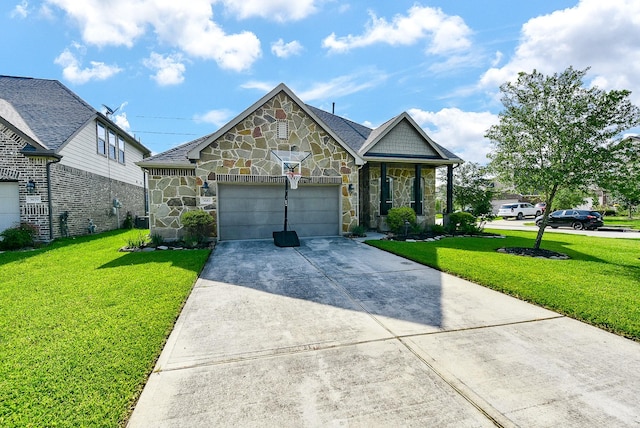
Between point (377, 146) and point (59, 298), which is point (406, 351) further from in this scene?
point (377, 146)

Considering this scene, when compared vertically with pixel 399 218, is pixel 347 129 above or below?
above

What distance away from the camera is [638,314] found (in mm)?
4145

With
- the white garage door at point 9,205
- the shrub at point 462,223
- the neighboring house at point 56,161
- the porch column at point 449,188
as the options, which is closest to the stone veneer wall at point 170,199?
the neighboring house at point 56,161

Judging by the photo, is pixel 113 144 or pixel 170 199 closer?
pixel 170 199

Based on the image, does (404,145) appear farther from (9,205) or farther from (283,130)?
(9,205)

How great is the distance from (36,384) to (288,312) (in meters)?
2.68

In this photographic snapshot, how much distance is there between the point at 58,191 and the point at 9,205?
141cm

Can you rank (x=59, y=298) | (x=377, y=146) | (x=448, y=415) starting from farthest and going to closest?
1. (x=377, y=146)
2. (x=59, y=298)
3. (x=448, y=415)

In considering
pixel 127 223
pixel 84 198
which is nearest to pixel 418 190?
pixel 84 198

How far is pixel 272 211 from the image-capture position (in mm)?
11328

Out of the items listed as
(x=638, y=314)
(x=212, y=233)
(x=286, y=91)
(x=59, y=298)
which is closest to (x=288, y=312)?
(x=59, y=298)

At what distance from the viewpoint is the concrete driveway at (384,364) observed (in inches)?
90.4

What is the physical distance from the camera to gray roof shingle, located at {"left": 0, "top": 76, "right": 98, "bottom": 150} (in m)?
11.6

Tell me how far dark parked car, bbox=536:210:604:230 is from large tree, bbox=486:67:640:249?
1291 cm
